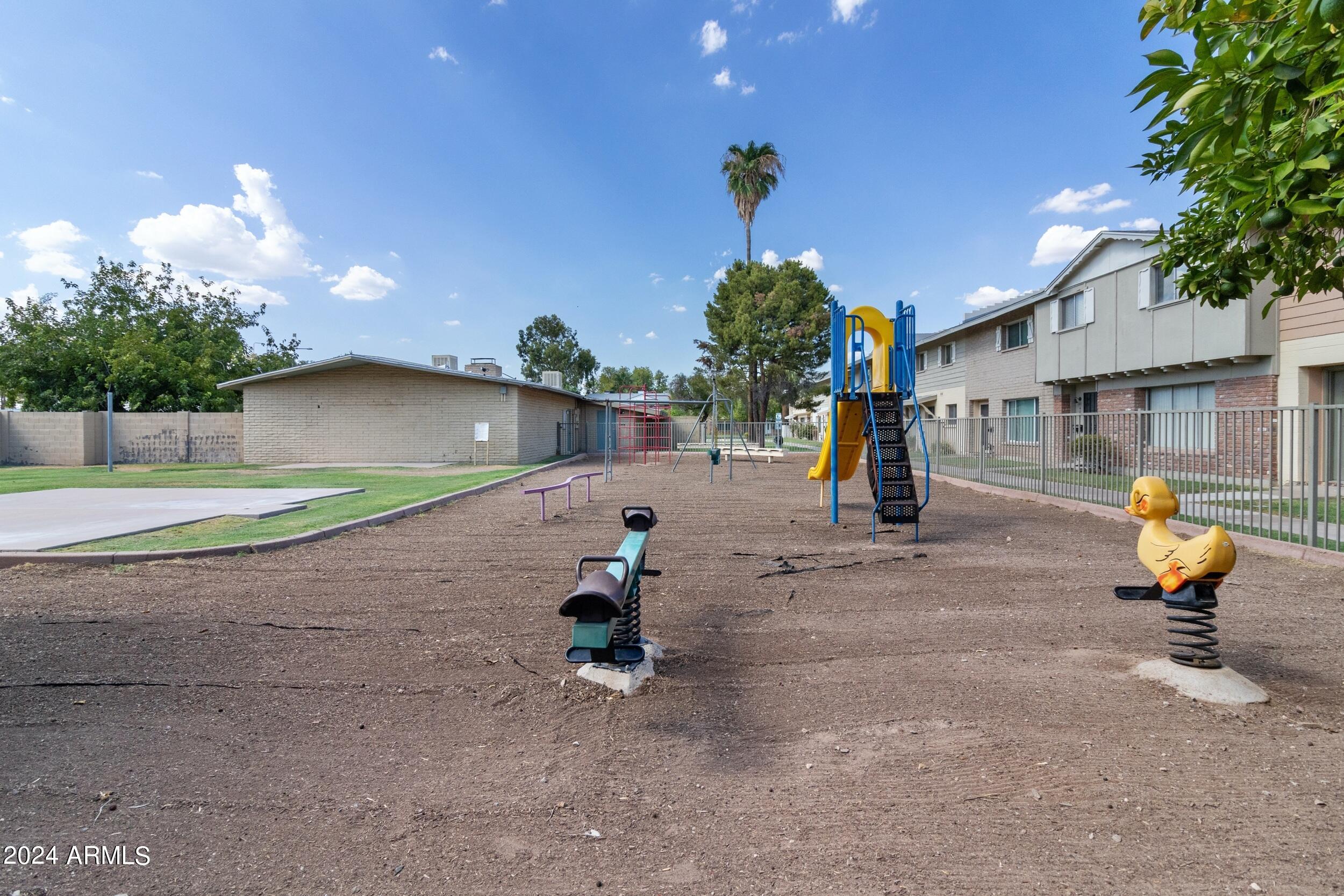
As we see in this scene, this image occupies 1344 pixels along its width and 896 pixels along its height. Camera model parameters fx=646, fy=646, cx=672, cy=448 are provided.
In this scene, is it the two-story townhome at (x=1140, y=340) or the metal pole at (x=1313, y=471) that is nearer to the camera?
the metal pole at (x=1313, y=471)

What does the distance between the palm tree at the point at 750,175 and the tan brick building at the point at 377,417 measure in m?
25.2

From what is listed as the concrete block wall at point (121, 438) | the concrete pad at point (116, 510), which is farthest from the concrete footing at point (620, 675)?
the concrete block wall at point (121, 438)

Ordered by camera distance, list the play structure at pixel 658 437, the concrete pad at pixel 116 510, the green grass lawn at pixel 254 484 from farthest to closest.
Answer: the play structure at pixel 658 437, the concrete pad at pixel 116 510, the green grass lawn at pixel 254 484

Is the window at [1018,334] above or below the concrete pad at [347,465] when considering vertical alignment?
above

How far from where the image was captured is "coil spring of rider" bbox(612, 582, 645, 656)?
384 cm

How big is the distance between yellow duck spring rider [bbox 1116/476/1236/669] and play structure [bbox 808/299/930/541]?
4493 mm

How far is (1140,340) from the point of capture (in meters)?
16.7

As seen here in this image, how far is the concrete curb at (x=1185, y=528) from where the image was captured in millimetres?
6742

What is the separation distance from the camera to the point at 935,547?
8023mm

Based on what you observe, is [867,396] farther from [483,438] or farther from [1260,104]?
[483,438]

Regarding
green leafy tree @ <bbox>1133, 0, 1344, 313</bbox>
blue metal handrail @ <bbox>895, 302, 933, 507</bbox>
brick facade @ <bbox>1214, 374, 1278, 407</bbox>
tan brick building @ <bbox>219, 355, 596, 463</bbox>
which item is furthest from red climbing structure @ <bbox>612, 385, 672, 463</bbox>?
green leafy tree @ <bbox>1133, 0, 1344, 313</bbox>

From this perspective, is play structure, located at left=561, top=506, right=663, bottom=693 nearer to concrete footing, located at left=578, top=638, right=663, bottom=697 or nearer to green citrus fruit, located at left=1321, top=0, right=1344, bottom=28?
concrete footing, located at left=578, top=638, right=663, bottom=697

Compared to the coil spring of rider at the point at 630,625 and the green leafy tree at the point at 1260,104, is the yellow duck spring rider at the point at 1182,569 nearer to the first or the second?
the green leafy tree at the point at 1260,104

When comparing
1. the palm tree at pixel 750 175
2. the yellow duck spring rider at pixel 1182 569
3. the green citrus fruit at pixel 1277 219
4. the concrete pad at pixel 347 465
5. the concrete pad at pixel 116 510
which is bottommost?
the concrete pad at pixel 116 510
